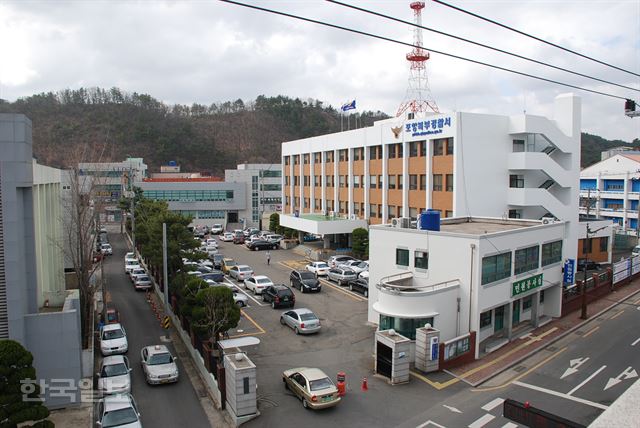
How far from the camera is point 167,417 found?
56.9 ft

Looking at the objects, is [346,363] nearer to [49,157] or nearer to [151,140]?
[49,157]

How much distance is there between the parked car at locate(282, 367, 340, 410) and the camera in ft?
56.6

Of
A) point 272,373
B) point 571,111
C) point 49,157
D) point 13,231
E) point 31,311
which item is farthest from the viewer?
point 49,157

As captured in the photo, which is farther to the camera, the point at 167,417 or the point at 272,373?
the point at 272,373

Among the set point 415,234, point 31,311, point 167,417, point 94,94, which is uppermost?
point 94,94

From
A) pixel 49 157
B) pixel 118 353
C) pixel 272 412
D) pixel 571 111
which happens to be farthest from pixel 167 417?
pixel 49 157

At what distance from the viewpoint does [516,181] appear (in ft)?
137

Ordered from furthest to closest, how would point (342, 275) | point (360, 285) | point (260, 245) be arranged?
point (260, 245), point (342, 275), point (360, 285)

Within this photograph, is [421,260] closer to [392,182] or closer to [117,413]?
[117,413]

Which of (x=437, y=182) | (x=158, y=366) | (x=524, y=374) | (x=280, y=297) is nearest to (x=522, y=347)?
(x=524, y=374)

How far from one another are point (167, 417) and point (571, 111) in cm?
3842

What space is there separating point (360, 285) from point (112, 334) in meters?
16.4

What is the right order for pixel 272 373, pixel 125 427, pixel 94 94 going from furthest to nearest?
pixel 94 94
pixel 272 373
pixel 125 427

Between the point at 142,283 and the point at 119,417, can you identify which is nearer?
the point at 119,417
